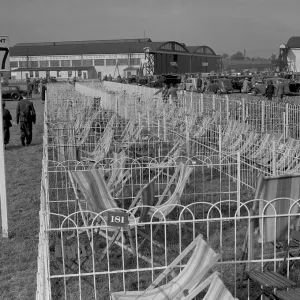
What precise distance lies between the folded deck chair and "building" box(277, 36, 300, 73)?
3094 inches

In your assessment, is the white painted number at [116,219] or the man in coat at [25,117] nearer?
the white painted number at [116,219]

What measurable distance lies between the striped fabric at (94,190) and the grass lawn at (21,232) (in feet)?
2.97

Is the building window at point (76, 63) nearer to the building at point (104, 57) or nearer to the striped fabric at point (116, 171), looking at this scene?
the building at point (104, 57)

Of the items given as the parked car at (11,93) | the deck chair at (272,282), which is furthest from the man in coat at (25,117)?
the parked car at (11,93)

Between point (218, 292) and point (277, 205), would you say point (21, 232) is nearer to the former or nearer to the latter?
point (277, 205)

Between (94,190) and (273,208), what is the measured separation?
2352 millimetres

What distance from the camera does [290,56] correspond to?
84062mm

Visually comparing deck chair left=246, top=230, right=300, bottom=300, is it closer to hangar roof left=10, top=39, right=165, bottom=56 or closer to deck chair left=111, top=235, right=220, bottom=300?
deck chair left=111, top=235, right=220, bottom=300

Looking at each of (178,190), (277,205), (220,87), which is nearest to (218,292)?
(277,205)

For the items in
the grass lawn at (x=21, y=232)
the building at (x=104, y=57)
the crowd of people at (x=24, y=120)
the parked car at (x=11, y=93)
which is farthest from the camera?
the building at (x=104, y=57)

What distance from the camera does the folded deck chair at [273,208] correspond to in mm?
5195

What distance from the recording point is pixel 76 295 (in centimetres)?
563

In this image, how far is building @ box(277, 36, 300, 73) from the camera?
8225 cm

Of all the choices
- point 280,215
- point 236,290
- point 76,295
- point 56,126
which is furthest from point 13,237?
point 56,126
